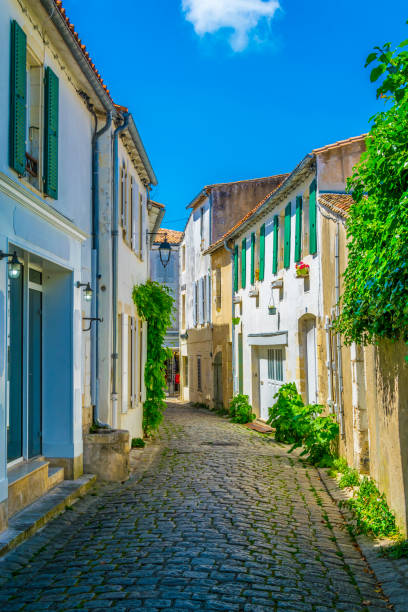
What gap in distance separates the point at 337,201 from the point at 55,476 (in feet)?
21.0

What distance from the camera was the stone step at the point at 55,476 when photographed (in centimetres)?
817

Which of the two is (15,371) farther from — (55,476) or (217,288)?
(217,288)

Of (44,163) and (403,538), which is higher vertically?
(44,163)

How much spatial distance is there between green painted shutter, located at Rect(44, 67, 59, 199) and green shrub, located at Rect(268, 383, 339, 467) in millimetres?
6002

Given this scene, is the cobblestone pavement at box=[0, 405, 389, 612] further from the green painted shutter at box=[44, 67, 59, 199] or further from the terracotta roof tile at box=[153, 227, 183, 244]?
the terracotta roof tile at box=[153, 227, 183, 244]

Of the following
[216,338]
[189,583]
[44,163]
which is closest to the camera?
[189,583]

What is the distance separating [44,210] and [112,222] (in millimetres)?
3305

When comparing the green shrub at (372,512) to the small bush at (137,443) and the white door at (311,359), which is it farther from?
the small bush at (137,443)

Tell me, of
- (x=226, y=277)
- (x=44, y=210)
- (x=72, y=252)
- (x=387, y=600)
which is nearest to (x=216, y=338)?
(x=226, y=277)

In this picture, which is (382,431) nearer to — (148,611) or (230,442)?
(148,611)

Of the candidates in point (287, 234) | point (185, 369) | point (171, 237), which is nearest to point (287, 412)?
point (287, 234)

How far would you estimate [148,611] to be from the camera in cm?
423

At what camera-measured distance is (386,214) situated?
605 cm

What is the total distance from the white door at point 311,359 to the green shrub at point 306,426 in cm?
28
